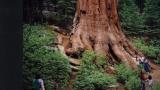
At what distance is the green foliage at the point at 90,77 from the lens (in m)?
7.58

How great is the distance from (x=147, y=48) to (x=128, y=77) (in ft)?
1.84

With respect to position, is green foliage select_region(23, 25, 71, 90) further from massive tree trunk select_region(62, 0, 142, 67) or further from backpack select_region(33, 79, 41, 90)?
massive tree trunk select_region(62, 0, 142, 67)

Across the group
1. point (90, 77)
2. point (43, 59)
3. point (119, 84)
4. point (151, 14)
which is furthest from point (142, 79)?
point (43, 59)

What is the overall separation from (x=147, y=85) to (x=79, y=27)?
1.27 metres

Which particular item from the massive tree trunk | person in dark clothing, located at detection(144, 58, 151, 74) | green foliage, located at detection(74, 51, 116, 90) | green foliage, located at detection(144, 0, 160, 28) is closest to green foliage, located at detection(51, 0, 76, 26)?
the massive tree trunk

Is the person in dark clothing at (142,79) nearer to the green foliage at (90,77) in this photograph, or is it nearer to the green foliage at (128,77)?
the green foliage at (128,77)

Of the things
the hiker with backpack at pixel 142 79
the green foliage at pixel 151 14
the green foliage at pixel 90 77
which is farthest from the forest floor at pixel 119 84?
the green foliage at pixel 151 14

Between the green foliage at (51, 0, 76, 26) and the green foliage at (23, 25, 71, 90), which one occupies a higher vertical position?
the green foliage at (51, 0, 76, 26)

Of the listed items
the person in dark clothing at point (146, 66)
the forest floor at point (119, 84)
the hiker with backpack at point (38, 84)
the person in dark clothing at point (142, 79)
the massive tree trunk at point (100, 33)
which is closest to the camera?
the hiker with backpack at point (38, 84)

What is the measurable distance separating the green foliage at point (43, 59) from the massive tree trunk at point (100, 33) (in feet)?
0.72

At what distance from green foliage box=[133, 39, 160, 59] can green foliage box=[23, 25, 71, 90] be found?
1108mm

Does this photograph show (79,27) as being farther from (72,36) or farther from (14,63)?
(14,63)

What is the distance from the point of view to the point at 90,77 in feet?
25.0

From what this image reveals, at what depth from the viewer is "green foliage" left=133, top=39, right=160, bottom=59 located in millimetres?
8023
